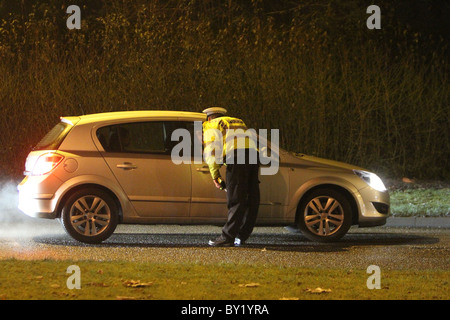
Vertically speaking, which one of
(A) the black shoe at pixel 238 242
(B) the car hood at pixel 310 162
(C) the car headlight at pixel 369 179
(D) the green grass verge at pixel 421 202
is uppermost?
(B) the car hood at pixel 310 162

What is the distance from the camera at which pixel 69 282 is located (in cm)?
834

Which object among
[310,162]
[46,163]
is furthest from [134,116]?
[310,162]

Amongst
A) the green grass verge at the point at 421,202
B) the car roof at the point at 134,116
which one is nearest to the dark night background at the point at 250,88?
the green grass verge at the point at 421,202

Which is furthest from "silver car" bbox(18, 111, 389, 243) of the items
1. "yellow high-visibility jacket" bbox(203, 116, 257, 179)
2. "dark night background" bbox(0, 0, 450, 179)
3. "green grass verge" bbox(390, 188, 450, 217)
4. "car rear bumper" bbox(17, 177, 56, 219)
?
"dark night background" bbox(0, 0, 450, 179)

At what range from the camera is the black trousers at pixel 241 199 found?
35.8 ft

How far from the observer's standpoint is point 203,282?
332 inches

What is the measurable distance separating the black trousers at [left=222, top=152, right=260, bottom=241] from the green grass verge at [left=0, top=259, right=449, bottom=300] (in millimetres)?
1504

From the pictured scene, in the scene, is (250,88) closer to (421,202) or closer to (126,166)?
(421,202)

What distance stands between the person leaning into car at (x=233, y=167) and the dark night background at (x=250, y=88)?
8064 mm

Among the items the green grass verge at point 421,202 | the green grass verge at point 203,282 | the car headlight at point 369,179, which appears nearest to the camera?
the green grass verge at point 203,282

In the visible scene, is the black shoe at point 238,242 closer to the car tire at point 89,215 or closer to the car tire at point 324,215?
the car tire at point 324,215

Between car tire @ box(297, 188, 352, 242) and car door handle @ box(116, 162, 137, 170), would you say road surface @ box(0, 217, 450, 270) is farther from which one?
car door handle @ box(116, 162, 137, 170)

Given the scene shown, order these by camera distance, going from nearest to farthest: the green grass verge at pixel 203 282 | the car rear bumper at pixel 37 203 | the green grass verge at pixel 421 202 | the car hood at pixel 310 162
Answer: the green grass verge at pixel 203 282, the car rear bumper at pixel 37 203, the car hood at pixel 310 162, the green grass verge at pixel 421 202

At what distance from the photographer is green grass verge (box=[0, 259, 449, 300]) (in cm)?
782
